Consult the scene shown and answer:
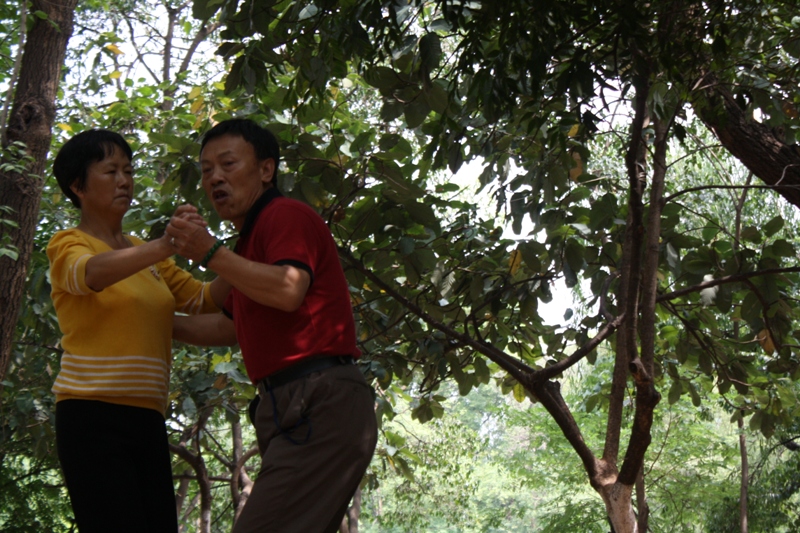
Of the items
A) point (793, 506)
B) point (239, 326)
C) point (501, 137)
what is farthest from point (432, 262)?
point (793, 506)

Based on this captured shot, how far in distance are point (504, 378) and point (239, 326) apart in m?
3.38

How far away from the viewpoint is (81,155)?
2219 millimetres

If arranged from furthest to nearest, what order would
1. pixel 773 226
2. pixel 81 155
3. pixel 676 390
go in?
pixel 676 390 → pixel 773 226 → pixel 81 155

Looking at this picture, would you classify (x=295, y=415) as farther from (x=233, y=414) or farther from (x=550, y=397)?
(x=233, y=414)

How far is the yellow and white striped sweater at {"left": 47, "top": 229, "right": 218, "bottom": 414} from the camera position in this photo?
2.02 metres

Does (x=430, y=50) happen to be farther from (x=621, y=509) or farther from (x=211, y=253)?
(x=621, y=509)

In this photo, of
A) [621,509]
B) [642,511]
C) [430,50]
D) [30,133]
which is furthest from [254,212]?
[642,511]

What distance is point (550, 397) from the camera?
3.71 meters

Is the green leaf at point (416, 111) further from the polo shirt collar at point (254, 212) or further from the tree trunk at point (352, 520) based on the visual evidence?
the tree trunk at point (352, 520)

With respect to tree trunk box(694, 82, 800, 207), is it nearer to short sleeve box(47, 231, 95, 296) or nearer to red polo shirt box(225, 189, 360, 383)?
red polo shirt box(225, 189, 360, 383)

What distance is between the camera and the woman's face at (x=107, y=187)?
2205 millimetres

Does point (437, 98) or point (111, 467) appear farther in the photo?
point (437, 98)

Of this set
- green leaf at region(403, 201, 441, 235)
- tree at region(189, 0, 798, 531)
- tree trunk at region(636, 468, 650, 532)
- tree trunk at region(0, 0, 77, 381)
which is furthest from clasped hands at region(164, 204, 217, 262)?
tree trunk at region(636, 468, 650, 532)

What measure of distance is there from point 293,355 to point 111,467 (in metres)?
0.50
